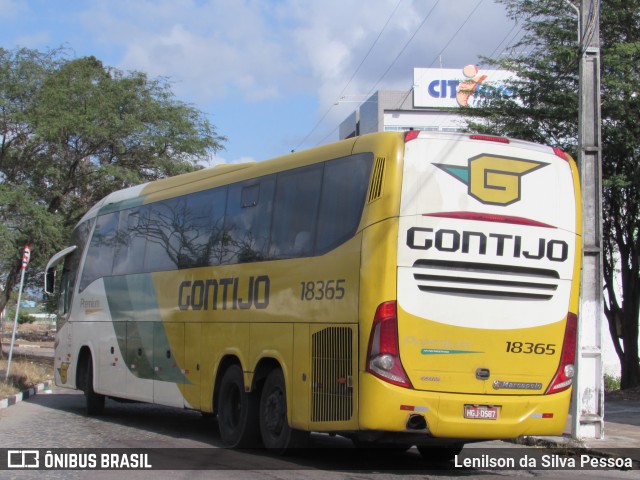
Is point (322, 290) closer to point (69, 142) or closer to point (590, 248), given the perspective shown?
point (590, 248)

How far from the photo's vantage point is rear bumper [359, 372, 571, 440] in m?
8.71

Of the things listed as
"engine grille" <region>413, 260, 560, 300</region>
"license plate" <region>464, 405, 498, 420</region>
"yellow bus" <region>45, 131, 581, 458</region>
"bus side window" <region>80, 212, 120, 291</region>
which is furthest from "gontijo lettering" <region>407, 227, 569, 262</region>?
"bus side window" <region>80, 212, 120, 291</region>

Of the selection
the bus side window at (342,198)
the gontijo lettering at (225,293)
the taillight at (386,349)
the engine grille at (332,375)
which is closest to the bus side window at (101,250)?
the gontijo lettering at (225,293)

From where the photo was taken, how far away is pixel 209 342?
40.2 feet

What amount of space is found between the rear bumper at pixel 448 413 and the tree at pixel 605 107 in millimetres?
10620

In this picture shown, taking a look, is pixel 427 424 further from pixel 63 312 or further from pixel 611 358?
pixel 611 358

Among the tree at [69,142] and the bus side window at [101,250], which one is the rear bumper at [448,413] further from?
the tree at [69,142]

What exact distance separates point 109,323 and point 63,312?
283cm

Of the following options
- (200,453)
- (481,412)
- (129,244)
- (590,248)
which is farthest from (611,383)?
(481,412)

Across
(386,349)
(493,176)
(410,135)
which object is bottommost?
(386,349)

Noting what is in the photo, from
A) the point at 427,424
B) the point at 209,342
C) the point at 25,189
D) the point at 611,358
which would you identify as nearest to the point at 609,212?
the point at 611,358

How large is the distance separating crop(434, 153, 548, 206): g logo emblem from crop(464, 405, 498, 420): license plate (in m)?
2.23

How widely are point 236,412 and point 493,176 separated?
4901 mm

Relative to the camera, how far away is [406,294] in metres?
8.91
